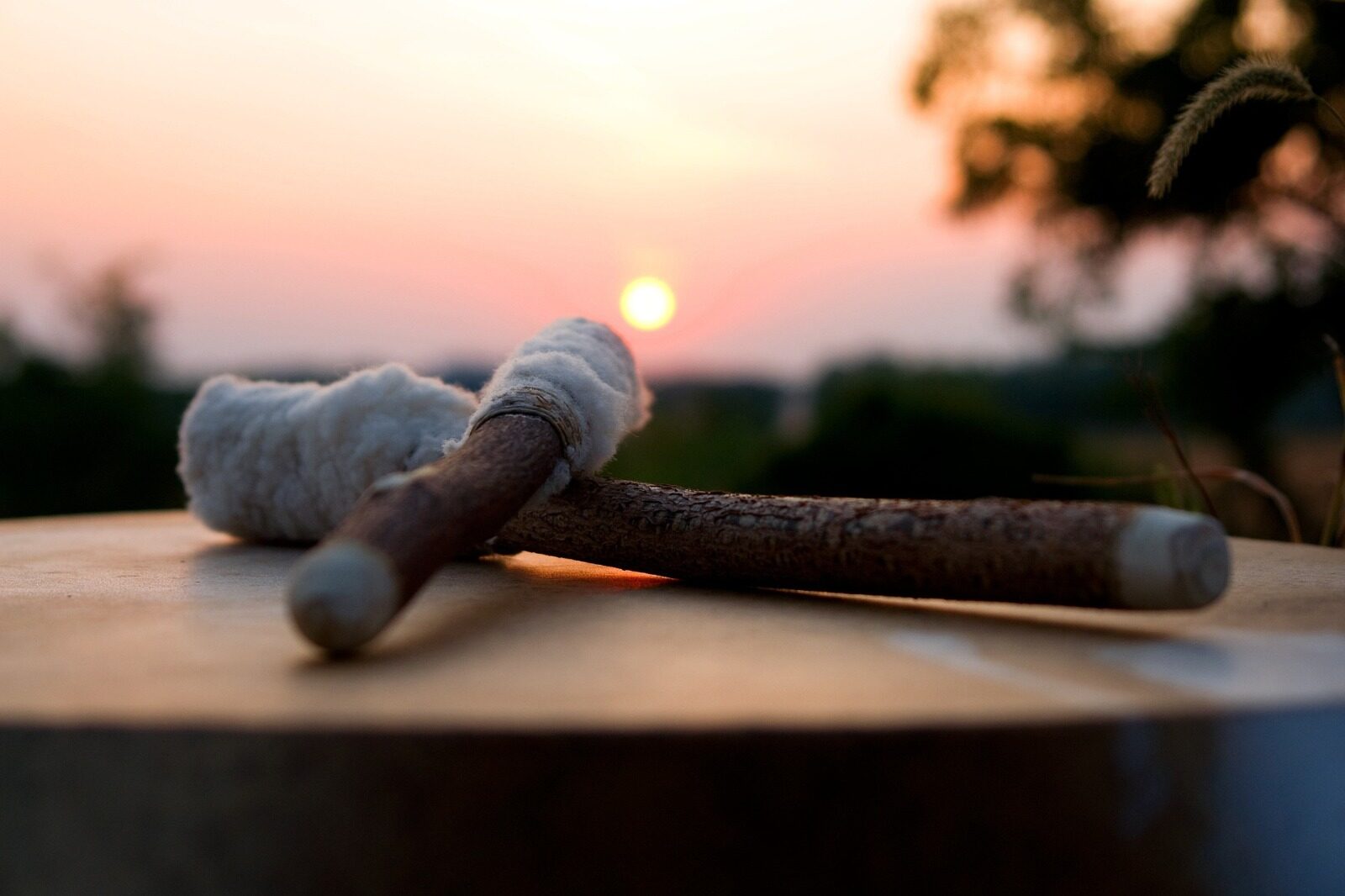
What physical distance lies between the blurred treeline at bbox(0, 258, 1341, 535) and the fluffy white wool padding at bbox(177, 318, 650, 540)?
8.93ft

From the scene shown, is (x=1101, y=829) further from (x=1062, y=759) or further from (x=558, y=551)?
(x=558, y=551)

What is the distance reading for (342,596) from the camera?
32.0 inches

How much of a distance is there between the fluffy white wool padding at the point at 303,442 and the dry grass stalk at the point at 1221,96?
100 cm

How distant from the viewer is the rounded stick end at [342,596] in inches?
32.0

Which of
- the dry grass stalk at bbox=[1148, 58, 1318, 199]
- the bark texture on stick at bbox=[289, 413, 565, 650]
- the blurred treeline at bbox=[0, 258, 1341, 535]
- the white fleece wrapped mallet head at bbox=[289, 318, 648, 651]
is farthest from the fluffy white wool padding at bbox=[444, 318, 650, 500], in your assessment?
the blurred treeline at bbox=[0, 258, 1341, 535]

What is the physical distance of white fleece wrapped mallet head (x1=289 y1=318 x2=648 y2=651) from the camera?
82 cm

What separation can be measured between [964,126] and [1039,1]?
72 centimetres

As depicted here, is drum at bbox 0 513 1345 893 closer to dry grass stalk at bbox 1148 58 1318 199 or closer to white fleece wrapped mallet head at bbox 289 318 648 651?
white fleece wrapped mallet head at bbox 289 318 648 651

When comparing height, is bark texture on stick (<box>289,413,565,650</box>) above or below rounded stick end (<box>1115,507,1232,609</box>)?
below

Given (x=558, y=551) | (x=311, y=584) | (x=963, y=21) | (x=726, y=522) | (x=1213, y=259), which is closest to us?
(x=311, y=584)

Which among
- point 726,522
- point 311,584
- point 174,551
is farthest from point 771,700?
point 174,551

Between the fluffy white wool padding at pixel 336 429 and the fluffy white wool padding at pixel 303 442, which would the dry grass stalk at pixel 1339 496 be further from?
the fluffy white wool padding at pixel 303 442

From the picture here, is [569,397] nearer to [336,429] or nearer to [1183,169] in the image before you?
[336,429]

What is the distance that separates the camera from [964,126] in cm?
507
